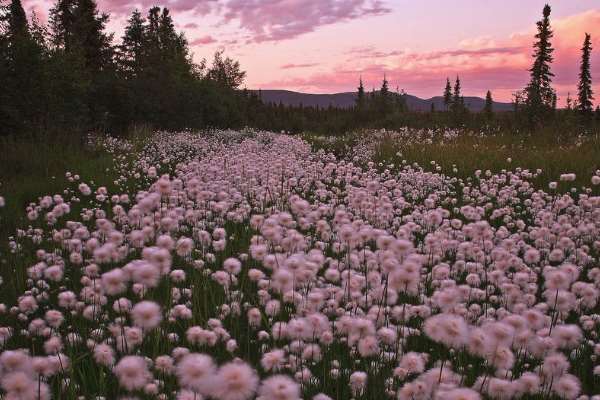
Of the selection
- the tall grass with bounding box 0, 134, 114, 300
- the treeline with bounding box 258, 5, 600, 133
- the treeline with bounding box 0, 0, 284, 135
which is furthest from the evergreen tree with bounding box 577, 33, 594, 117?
the tall grass with bounding box 0, 134, 114, 300

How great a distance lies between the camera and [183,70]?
4697 cm

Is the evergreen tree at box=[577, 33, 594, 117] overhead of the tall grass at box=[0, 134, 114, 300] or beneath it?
overhead

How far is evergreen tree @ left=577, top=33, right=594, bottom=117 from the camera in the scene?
5494 centimetres

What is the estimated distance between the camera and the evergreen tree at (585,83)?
180ft

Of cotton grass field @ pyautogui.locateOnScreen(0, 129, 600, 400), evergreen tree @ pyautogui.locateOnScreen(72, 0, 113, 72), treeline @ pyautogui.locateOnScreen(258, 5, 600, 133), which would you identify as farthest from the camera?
evergreen tree @ pyautogui.locateOnScreen(72, 0, 113, 72)

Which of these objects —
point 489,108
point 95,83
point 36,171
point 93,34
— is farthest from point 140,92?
point 489,108

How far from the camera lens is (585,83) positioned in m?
55.0

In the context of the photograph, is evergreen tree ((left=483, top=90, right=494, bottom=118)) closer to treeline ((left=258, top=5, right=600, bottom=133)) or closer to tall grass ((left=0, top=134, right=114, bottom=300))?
treeline ((left=258, top=5, right=600, bottom=133))

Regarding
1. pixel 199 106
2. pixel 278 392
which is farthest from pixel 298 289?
pixel 199 106

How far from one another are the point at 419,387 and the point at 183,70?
47922 mm

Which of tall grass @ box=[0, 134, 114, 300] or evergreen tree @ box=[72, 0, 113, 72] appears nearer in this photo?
tall grass @ box=[0, 134, 114, 300]

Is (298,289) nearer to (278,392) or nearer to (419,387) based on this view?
(419,387)

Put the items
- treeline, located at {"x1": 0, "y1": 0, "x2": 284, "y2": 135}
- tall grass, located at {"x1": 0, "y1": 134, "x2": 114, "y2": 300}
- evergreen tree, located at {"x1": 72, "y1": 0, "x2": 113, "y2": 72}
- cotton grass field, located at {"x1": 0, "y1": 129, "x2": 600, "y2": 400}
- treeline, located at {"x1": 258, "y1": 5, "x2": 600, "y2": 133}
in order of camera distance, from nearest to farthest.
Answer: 1. cotton grass field, located at {"x1": 0, "y1": 129, "x2": 600, "y2": 400}
2. tall grass, located at {"x1": 0, "y1": 134, "x2": 114, "y2": 300}
3. treeline, located at {"x1": 0, "y1": 0, "x2": 284, "y2": 135}
4. treeline, located at {"x1": 258, "y1": 5, "x2": 600, "y2": 133}
5. evergreen tree, located at {"x1": 72, "y1": 0, "x2": 113, "y2": 72}

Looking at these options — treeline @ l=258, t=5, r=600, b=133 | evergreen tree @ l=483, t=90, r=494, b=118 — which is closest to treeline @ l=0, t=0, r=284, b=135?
treeline @ l=258, t=5, r=600, b=133
